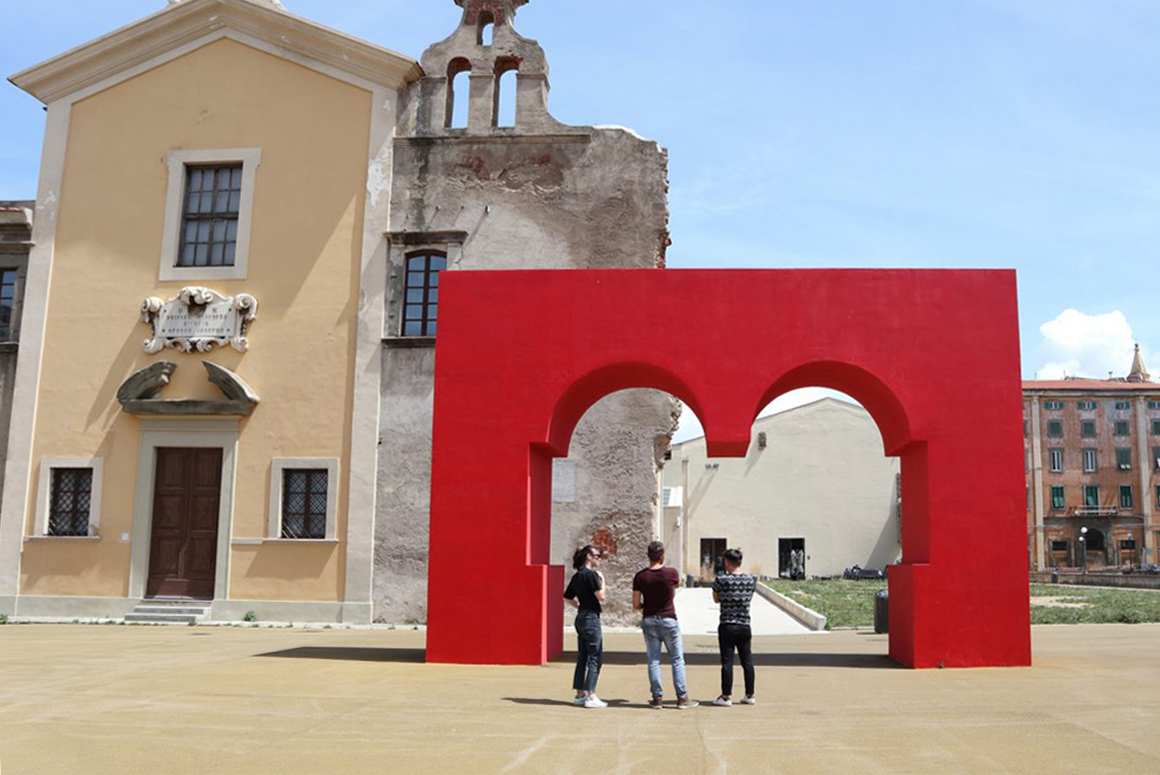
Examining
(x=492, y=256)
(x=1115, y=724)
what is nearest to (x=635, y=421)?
(x=492, y=256)

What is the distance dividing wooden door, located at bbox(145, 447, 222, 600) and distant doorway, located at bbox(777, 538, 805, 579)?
35186 mm

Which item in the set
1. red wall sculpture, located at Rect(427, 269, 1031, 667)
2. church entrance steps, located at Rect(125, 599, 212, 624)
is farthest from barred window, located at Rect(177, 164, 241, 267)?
red wall sculpture, located at Rect(427, 269, 1031, 667)

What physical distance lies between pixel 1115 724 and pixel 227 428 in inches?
582

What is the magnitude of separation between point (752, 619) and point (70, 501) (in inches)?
522

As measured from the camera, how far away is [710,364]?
40.8 feet

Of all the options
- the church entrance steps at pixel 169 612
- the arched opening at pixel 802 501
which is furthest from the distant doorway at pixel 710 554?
the church entrance steps at pixel 169 612

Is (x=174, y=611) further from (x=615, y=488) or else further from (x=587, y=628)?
(x=587, y=628)

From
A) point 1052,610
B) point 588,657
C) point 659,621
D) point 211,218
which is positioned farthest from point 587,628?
point 1052,610

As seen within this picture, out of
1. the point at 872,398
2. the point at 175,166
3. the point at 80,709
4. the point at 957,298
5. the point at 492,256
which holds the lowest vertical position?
the point at 80,709

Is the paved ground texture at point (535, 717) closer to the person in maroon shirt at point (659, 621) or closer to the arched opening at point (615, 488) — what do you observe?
the person in maroon shirt at point (659, 621)

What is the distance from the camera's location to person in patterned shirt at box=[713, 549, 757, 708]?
29.6 ft

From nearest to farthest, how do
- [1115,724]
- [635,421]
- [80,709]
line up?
[1115,724], [80,709], [635,421]

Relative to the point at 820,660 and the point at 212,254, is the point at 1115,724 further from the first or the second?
the point at 212,254

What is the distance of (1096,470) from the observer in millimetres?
68125
